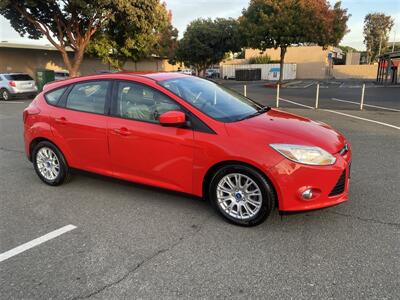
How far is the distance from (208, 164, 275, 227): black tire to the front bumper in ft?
0.32

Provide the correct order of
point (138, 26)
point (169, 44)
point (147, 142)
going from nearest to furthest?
point (147, 142), point (138, 26), point (169, 44)

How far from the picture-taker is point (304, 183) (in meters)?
3.36

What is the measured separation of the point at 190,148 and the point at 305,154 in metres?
1.15

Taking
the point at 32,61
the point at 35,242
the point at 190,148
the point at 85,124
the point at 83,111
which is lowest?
the point at 35,242

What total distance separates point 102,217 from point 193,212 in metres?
1.02

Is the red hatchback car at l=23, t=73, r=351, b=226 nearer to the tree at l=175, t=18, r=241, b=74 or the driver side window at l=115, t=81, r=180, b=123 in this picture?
the driver side window at l=115, t=81, r=180, b=123

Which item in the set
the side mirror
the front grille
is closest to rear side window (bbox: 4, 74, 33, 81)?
the side mirror

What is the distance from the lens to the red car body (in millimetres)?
3395

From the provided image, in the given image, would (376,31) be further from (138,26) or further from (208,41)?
(138,26)

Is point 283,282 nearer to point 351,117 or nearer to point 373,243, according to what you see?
point 373,243

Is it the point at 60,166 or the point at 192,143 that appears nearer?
the point at 192,143

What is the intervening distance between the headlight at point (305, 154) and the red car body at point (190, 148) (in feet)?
0.14

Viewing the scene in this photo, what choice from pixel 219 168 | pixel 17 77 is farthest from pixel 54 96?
pixel 17 77

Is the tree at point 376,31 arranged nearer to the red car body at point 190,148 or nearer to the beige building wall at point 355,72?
the beige building wall at point 355,72
